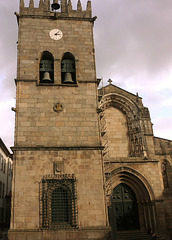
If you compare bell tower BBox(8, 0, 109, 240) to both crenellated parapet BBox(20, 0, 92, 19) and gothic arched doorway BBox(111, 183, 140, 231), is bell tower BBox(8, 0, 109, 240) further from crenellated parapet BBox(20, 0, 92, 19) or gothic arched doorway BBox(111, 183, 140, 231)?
gothic arched doorway BBox(111, 183, 140, 231)

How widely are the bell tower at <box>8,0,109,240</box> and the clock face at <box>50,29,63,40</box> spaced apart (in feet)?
0.17

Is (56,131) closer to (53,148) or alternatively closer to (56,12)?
(53,148)

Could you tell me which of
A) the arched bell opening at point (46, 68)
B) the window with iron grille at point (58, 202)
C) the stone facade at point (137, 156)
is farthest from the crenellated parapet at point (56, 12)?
the window with iron grille at point (58, 202)

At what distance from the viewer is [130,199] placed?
15742 millimetres

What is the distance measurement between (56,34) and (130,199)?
1035 cm

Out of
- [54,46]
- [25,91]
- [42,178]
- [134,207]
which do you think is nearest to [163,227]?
[134,207]

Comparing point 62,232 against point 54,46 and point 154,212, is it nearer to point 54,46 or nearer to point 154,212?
point 154,212

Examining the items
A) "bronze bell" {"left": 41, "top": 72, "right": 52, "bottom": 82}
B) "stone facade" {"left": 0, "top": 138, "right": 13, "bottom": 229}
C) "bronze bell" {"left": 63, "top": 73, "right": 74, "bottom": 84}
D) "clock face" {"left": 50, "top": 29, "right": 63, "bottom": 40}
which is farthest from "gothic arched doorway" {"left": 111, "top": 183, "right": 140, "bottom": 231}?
"stone facade" {"left": 0, "top": 138, "right": 13, "bottom": 229}

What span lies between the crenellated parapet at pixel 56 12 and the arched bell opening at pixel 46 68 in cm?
220

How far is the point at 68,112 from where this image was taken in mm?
12070

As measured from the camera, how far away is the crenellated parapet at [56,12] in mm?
13750

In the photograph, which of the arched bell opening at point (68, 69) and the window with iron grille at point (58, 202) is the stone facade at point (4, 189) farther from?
the window with iron grille at point (58, 202)

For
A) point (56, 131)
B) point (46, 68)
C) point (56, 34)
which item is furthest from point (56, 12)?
point (56, 131)

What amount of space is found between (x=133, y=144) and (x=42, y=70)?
7960 millimetres
